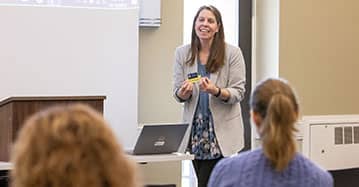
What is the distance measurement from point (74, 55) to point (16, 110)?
102 cm

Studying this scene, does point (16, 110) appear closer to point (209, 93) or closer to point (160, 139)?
→ point (160, 139)

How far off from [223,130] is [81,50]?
1.05 m

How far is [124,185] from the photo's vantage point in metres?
1.18

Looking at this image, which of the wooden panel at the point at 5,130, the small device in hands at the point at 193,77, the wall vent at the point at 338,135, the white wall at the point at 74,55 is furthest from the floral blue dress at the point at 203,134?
the wall vent at the point at 338,135

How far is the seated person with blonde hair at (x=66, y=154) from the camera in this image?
3.73 feet

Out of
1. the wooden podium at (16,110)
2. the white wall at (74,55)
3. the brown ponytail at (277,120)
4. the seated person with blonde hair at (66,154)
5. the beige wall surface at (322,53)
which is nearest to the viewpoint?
the seated person with blonde hair at (66,154)

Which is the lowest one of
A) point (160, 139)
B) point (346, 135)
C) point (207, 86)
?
point (346, 135)

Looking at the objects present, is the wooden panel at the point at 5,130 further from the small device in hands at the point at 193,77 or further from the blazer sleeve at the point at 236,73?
the blazer sleeve at the point at 236,73

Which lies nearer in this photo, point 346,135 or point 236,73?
point 236,73

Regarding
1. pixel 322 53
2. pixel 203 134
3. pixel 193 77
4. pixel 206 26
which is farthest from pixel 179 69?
pixel 322 53

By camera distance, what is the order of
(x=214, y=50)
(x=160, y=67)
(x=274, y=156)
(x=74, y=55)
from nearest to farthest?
(x=274, y=156)
(x=214, y=50)
(x=74, y=55)
(x=160, y=67)

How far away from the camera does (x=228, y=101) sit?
344 cm

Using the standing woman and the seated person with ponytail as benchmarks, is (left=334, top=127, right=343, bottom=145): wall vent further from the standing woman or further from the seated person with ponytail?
the seated person with ponytail

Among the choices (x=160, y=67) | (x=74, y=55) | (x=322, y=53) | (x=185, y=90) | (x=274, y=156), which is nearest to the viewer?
(x=274, y=156)
